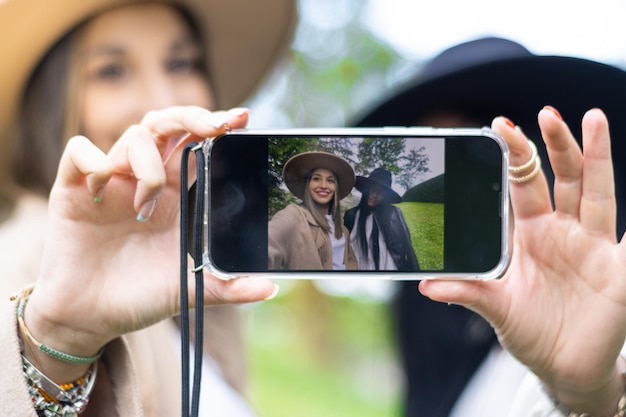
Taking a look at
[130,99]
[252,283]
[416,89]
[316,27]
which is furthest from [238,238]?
[316,27]

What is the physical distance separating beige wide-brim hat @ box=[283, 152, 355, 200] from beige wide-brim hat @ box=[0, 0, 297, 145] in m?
0.99

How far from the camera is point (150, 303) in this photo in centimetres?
104

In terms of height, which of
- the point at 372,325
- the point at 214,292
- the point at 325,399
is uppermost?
the point at 214,292

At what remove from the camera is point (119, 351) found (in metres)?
1.10

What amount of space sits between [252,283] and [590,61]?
43.5 inches

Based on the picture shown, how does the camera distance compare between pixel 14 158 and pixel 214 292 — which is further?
pixel 14 158

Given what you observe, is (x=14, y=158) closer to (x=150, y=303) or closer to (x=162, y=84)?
(x=162, y=84)

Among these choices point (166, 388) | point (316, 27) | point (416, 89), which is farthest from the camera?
point (316, 27)

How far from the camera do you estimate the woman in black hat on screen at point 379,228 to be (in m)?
0.96

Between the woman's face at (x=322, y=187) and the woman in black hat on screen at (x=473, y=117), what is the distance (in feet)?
2.61

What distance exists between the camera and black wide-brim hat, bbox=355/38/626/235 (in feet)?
5.47

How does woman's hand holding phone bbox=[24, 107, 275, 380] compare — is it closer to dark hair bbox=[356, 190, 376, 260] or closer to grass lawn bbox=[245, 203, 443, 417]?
dark hair bbox=[356, 190, 376, 260]

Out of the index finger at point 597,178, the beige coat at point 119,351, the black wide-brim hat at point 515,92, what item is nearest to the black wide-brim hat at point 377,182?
the index finger at point 597,178

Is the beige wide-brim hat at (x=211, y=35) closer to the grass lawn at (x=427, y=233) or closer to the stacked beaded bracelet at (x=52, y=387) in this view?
the stacked beaded bracelet at (x=52, y=387)
